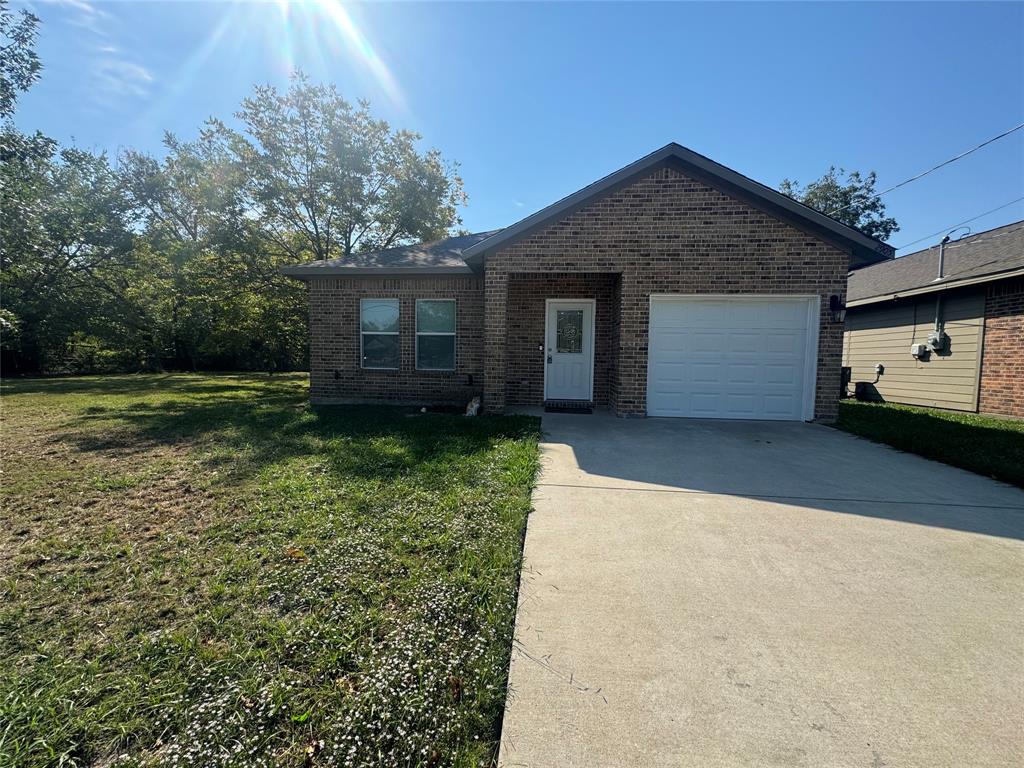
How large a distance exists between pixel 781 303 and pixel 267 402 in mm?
10956

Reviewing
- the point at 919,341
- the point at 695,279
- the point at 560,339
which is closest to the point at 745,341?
the point at 695,279

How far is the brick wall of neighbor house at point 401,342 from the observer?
9070 millimetres

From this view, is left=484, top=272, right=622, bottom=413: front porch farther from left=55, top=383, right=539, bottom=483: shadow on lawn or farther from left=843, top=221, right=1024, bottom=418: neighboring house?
left=843, top=221, right=1024, bottom=418: neighboring house

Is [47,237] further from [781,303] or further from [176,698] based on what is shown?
[781,303]

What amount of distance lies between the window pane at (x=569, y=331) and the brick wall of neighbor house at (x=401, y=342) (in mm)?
1634

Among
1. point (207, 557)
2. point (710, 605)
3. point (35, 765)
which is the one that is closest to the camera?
point (35, 765)

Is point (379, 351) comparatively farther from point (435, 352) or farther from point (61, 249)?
point (61, 249)

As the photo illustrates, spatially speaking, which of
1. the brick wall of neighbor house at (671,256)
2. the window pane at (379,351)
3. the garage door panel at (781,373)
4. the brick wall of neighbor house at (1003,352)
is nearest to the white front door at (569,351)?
the brick wall of neighbor house at (671,256)

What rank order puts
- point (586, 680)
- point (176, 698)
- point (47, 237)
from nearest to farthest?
1. point (176, 698)
2. point (586, 680)
3. point (47, 237)

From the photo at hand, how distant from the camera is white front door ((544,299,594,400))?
8.98 m

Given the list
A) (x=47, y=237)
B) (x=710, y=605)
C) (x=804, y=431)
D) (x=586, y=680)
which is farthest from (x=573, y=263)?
(x=47, y=237)

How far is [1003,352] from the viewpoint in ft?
29.6

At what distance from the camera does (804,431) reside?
6.94 metres

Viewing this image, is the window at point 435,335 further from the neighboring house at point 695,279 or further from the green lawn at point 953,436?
the green lawn at point 953,436
